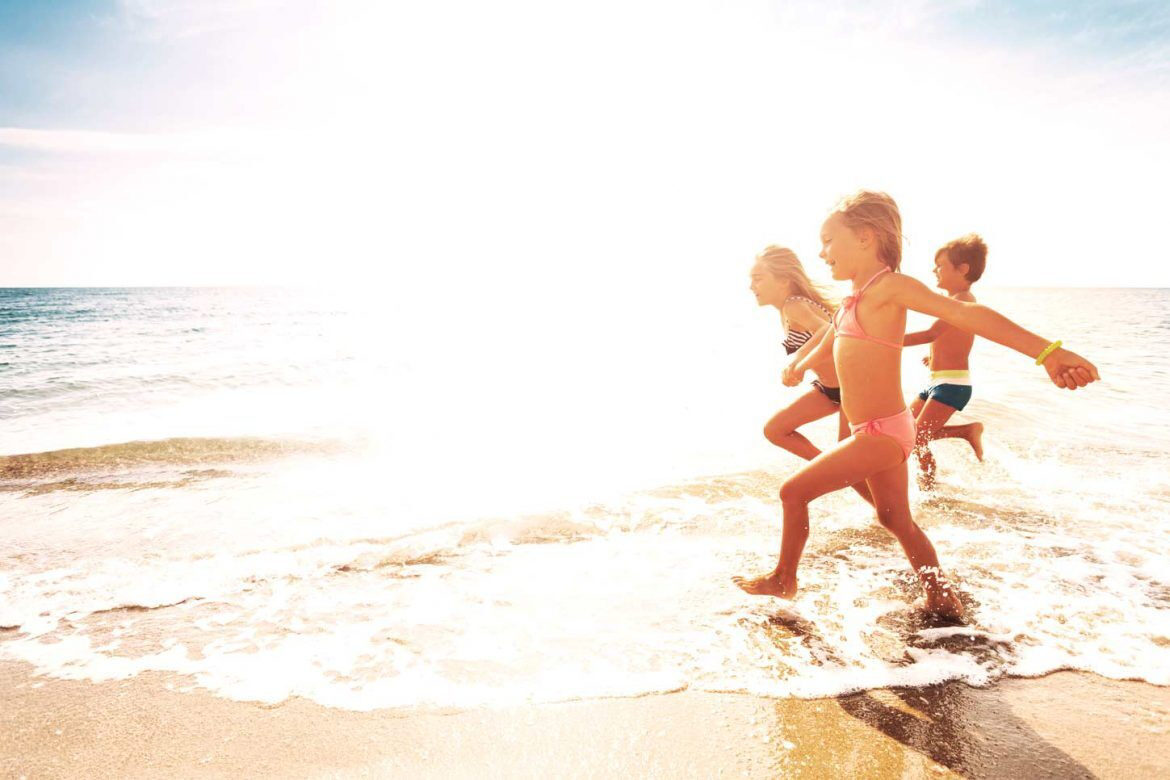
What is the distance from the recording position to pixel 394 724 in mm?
2486

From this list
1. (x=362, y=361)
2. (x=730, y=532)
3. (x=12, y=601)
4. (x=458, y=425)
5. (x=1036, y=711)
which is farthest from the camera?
(x=362, y=361)

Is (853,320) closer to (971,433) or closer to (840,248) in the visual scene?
(840,248)

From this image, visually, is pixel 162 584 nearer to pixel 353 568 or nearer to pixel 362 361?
pixel 353 568

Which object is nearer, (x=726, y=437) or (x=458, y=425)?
(x=726, y=437)

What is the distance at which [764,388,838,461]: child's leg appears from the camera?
4.53m

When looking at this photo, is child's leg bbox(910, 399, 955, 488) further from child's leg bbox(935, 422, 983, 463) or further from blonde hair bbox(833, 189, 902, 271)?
blonde hair bbox(833, 189, 902, 271)

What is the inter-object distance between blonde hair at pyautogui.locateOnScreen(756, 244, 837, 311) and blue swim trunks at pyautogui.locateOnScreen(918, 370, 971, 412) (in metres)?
1.44

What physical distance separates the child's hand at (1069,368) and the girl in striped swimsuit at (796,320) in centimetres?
191

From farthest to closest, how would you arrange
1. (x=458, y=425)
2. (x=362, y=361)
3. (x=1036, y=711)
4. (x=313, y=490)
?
(x=362, y=361) → (x=458, y=425) → (x=313, y=490) → (x=1036, y=711)

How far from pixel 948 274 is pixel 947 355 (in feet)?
2.25

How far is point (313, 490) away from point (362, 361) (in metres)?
12.0

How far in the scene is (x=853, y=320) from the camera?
9.99ft

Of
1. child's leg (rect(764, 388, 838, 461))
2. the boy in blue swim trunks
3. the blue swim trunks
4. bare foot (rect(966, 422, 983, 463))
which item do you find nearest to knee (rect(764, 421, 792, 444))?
child's leg (rect(764, 388, 838, 461))

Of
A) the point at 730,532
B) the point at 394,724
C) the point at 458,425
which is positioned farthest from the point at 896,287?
the point at 458,425
